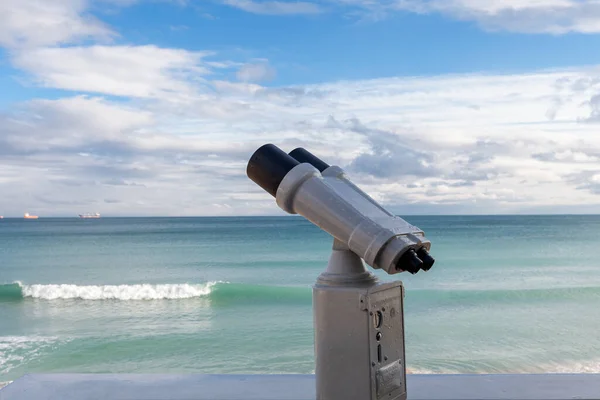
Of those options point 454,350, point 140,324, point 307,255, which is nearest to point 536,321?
point 454,350

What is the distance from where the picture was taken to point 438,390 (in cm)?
208

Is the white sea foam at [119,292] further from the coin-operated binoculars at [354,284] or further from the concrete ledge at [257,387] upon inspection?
the coin-operated binoculars at [354,284]

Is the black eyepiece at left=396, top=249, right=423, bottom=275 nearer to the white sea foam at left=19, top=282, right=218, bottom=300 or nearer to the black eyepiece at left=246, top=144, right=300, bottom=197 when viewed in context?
the black eyepiece at left=246, top=144, right=300, bottom=197

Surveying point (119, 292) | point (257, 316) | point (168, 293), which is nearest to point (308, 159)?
point (257, 316)

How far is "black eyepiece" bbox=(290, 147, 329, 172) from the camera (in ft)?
6.21

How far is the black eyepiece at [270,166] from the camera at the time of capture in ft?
5.85

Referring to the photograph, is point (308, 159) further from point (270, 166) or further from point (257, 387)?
point (257, 387)

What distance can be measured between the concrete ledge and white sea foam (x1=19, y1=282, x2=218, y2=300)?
13.0m

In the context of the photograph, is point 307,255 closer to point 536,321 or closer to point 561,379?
point 536,321

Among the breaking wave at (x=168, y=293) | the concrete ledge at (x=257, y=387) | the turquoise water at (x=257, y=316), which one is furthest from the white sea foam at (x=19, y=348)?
the concrete ledge at (x=257, y=387)

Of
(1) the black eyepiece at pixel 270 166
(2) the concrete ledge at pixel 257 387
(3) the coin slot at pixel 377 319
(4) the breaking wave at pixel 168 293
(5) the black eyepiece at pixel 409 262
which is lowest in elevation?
(4) the breaking wave at pixel 168 293

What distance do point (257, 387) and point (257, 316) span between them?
397 inches

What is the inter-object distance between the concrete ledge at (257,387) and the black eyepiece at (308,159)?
73cm

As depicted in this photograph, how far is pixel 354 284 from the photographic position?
5.50 ft
